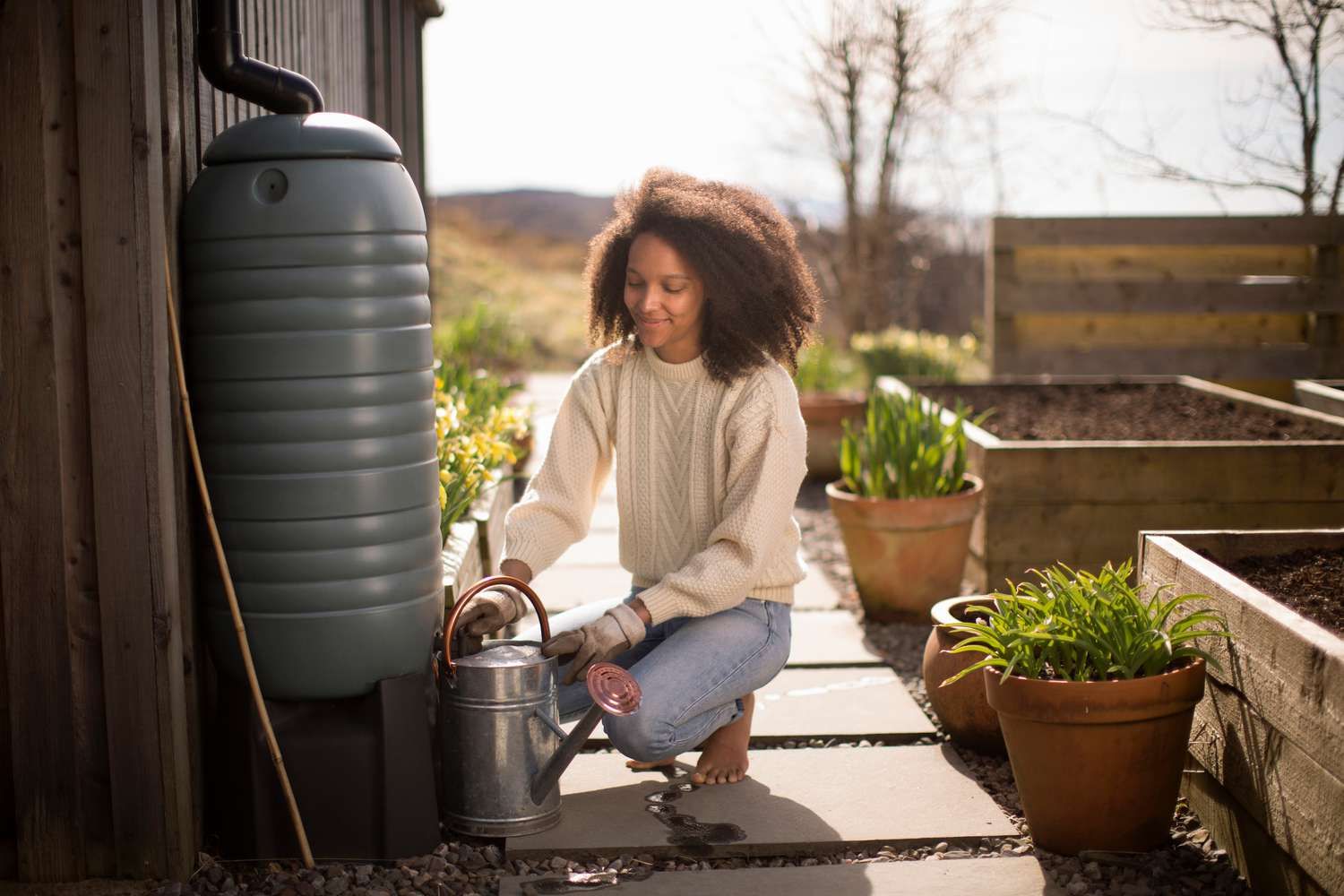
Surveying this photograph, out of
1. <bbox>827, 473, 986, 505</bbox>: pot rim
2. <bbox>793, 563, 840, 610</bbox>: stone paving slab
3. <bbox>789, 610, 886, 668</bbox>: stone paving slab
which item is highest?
<bbox>827, 473, 986, 505</bbox>: pot rim

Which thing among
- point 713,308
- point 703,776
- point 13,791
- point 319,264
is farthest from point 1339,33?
point 13,791

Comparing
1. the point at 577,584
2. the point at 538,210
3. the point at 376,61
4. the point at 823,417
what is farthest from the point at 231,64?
the point at 538,210

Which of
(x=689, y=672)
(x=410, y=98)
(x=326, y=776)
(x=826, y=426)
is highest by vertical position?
(x=410, y=98)

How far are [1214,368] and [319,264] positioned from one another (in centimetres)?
600

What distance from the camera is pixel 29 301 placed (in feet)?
7.59

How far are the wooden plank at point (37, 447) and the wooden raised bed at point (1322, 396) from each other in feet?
15.0

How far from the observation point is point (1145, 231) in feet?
23.5

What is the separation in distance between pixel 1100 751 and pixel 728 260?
1213 millimetres

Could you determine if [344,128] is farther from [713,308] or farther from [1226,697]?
[1226,697]

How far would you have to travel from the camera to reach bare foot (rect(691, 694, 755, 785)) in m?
2.88

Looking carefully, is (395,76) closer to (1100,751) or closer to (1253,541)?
(1253,541)

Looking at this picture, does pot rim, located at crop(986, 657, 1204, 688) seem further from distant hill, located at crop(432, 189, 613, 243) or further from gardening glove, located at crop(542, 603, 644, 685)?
distant hill, located at crop(432, 189, 613, 243)

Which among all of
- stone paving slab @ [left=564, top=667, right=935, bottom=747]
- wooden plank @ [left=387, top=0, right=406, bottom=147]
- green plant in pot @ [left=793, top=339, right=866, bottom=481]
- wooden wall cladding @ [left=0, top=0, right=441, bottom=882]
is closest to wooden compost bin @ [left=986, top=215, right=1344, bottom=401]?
green plant in pot @ [left=793, top=339, right=866, bottom=481]

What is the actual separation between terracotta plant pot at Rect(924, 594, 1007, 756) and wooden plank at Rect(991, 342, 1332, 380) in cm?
436
